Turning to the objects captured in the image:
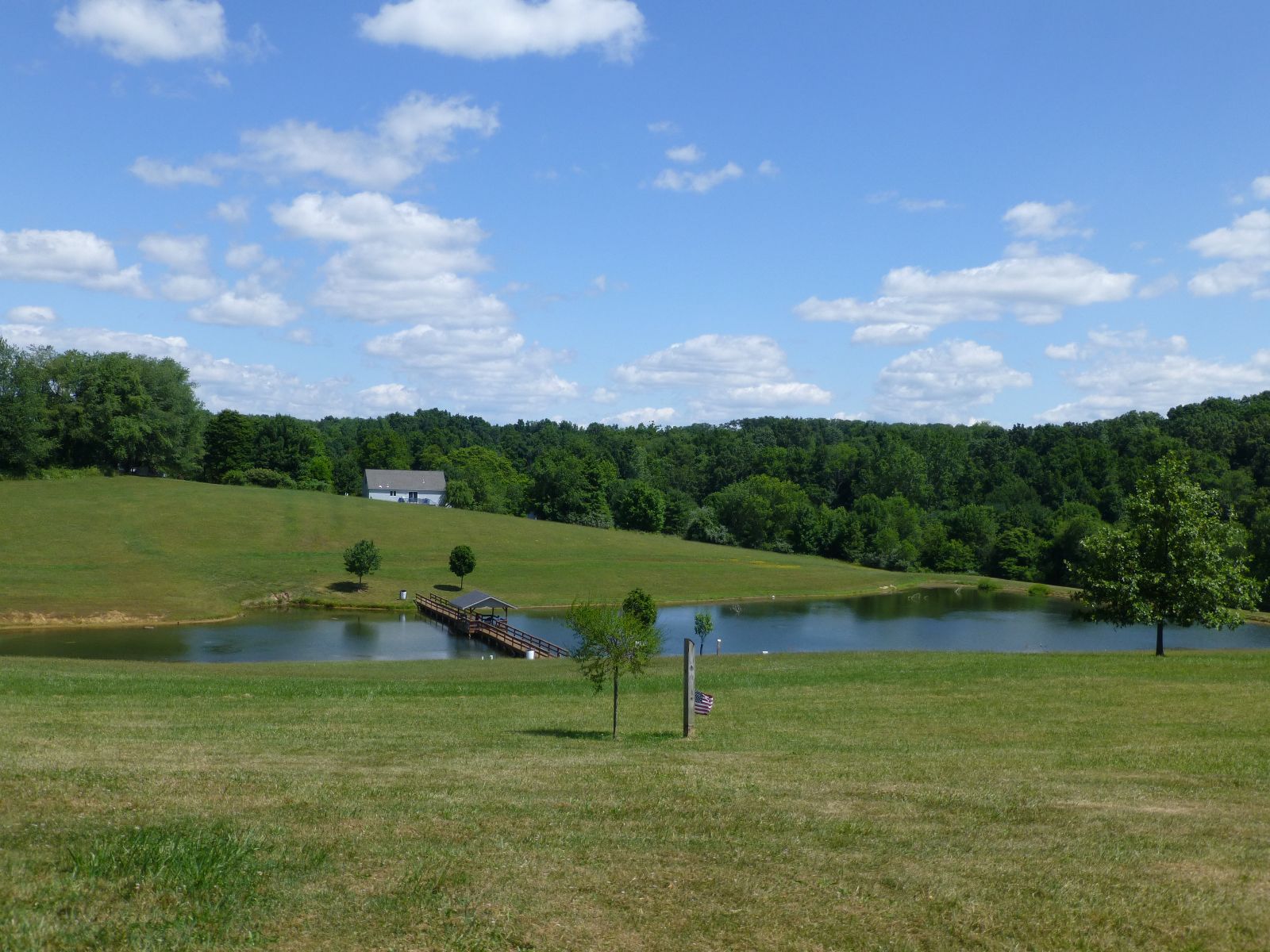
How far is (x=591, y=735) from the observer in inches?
755

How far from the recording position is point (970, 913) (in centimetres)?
760

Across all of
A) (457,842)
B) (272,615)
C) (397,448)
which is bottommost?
(272,615)

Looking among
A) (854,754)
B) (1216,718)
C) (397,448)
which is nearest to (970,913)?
(854,754)

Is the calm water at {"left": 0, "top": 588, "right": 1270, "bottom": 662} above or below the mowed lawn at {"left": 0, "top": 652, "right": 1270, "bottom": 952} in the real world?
below

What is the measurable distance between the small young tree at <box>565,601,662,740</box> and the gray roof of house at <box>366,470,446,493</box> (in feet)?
364

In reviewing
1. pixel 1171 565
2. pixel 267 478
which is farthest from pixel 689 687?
pixel 267 478

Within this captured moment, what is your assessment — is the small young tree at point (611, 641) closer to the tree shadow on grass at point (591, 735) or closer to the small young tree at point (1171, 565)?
the tree shadow on grass at point (591, 735)

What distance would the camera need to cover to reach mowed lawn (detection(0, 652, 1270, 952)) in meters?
7.18

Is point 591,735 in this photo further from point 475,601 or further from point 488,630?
point 475,601

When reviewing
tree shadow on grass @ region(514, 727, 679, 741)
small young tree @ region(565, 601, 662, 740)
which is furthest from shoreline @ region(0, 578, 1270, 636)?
tree shadow on grass @ region(514, 727, 679, 741)

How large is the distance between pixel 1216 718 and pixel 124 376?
97.8m

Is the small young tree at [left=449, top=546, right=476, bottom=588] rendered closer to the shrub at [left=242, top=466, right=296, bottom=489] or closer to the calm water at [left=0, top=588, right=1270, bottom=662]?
the calm water at [left=0, top=588, right=1270, bottom=662]

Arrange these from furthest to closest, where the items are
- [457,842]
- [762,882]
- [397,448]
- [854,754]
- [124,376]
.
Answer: [397,448], [124,376], [854,754], [457,842], [762,882]

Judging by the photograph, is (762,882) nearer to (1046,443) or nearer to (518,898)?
(518,898)
